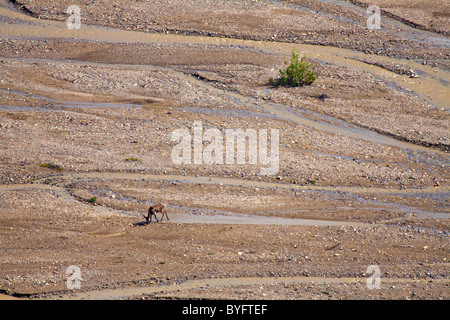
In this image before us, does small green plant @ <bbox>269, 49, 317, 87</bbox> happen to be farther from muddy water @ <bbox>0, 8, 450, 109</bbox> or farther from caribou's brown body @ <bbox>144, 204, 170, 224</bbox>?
caribou's brown body @ <bbox>144, 204, 170, 224</bbox>

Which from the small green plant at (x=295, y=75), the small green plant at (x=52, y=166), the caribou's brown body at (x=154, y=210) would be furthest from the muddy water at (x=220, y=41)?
the caribou's brown body at (x=154, y=210)

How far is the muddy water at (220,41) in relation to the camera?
20.4m

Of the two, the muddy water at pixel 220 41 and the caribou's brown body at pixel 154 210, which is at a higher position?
the muddy water at pixel 220 41

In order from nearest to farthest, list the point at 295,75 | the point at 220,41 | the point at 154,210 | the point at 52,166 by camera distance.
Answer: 1. the point at 154,210
2. the point at 52,166
3. the point at 295,75
4. the point at 220,41

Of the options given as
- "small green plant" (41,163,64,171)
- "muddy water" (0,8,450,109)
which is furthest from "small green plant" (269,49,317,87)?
"small green plant" (41,163,64,171)

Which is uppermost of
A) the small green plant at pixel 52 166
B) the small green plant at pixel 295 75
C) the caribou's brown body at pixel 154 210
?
the small green plant at pixel 295 75

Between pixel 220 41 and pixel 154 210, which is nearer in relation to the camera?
pixel 154 210

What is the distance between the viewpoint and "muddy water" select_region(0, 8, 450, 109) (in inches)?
802

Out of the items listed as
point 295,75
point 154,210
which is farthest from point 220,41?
point 154,210

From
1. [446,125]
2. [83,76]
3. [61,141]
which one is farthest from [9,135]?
[446,125]

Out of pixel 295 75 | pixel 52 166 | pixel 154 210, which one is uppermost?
pixel 295 75

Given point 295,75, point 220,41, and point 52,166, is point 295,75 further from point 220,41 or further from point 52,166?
point 52,166

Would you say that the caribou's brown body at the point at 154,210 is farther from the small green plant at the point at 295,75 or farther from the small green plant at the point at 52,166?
the small green plant at the point at 295,75

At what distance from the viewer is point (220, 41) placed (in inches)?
858
